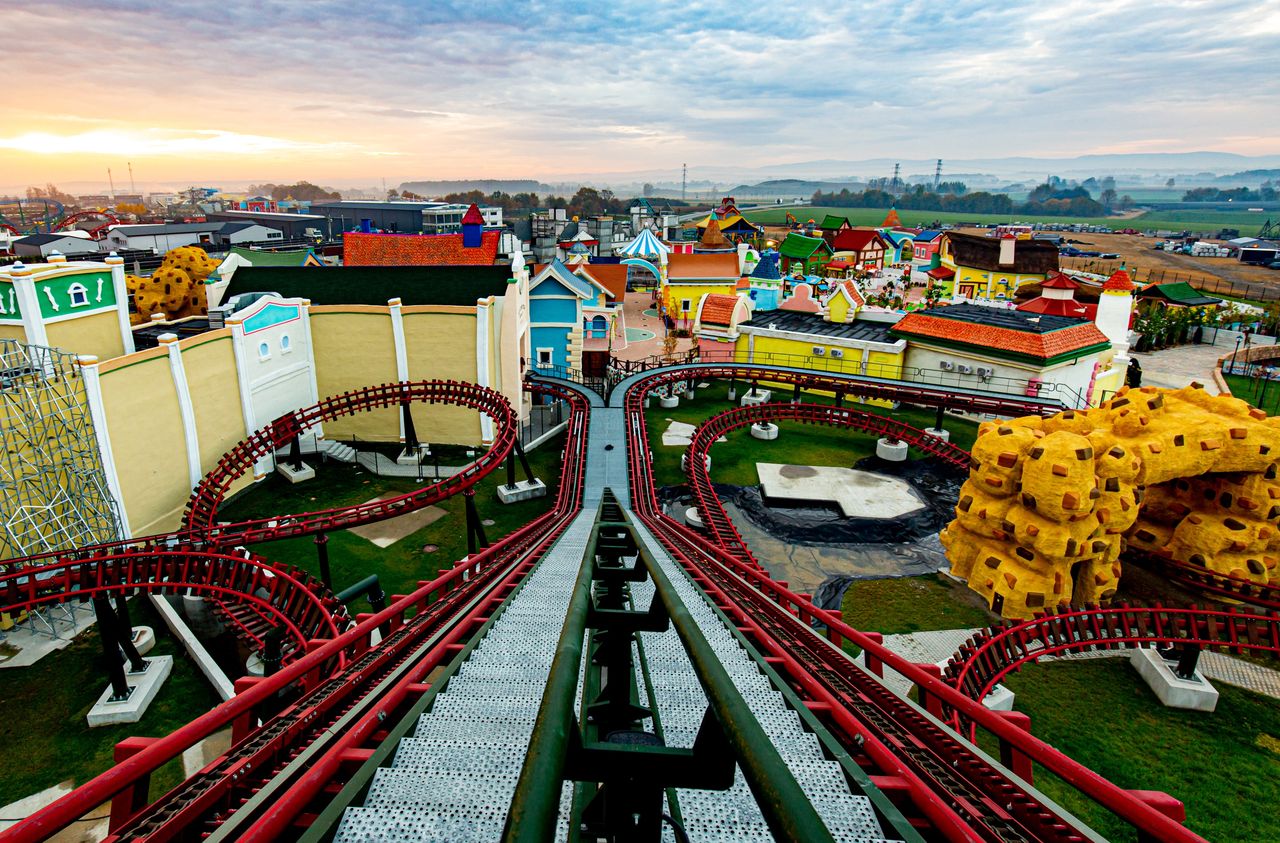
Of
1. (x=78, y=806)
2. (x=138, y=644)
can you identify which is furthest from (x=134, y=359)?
(x=78, y=806)

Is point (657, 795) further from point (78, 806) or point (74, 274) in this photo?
point (74, 274)

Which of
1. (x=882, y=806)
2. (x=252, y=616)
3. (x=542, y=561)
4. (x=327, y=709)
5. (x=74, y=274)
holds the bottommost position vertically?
(x=252, y=616)

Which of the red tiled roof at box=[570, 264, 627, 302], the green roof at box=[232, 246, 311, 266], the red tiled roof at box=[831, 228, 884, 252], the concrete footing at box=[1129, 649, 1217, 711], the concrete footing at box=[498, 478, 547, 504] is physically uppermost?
the red tiled roof at box=[831, 228, 884, 252]

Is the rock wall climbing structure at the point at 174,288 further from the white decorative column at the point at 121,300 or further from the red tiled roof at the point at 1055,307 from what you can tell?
the red tiled roof at the point at 1055,307

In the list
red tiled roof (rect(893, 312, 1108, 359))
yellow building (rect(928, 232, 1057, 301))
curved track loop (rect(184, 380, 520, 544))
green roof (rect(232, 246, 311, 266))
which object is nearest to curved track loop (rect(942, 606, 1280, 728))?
curved track loop (rect(184, 380, 520, 544))

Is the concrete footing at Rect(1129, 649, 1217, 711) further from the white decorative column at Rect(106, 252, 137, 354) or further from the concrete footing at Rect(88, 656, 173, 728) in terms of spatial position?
the white decorative column at Rect(106, 252, 137, 354)

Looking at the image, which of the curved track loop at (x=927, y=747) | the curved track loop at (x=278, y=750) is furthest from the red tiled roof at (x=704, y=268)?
the curved track loop at (x=278, y=750)
